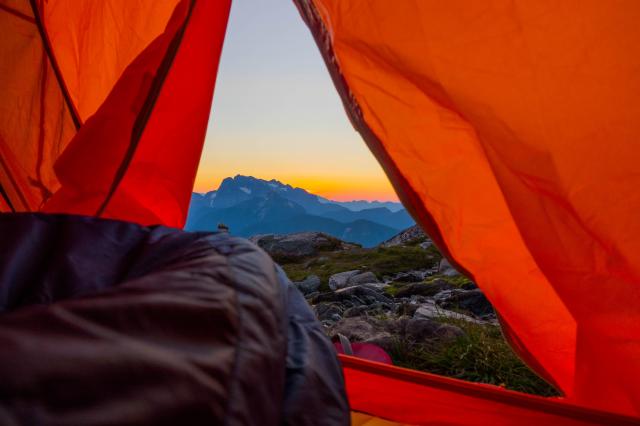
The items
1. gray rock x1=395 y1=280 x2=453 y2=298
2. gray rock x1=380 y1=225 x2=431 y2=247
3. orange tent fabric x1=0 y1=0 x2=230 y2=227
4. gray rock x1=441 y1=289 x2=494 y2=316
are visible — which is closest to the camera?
orange tent fabric x1=0 y1=0 x2=230 y2=227

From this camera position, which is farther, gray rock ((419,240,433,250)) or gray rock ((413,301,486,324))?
gray rock ((419,240,433,250))

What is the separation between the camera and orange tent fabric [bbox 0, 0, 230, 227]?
155 centimetres

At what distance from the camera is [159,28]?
1801 mm

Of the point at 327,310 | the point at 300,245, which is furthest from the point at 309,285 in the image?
the point at 300,245

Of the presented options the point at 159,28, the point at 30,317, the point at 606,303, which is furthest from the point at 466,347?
the point at 30,317

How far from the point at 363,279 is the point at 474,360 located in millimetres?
6108

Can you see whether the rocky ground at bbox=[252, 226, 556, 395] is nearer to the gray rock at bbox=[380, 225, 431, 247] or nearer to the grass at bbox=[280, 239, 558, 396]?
the grass at bbox=[280, 239, 558, 396]

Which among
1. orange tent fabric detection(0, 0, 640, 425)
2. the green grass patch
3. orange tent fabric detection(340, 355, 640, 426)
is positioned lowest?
the green grass patch

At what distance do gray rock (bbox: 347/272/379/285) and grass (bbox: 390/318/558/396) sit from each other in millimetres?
5634

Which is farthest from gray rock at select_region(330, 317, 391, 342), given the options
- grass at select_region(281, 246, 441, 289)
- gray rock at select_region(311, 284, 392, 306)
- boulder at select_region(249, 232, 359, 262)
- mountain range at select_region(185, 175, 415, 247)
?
mountain range at select_region(185, 175, 415, 247)

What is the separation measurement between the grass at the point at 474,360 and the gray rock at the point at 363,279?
18.5 ft

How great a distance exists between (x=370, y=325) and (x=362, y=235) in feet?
187

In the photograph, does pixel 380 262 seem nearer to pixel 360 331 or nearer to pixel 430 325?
pixel 360 331

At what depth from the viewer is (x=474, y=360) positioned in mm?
2809
